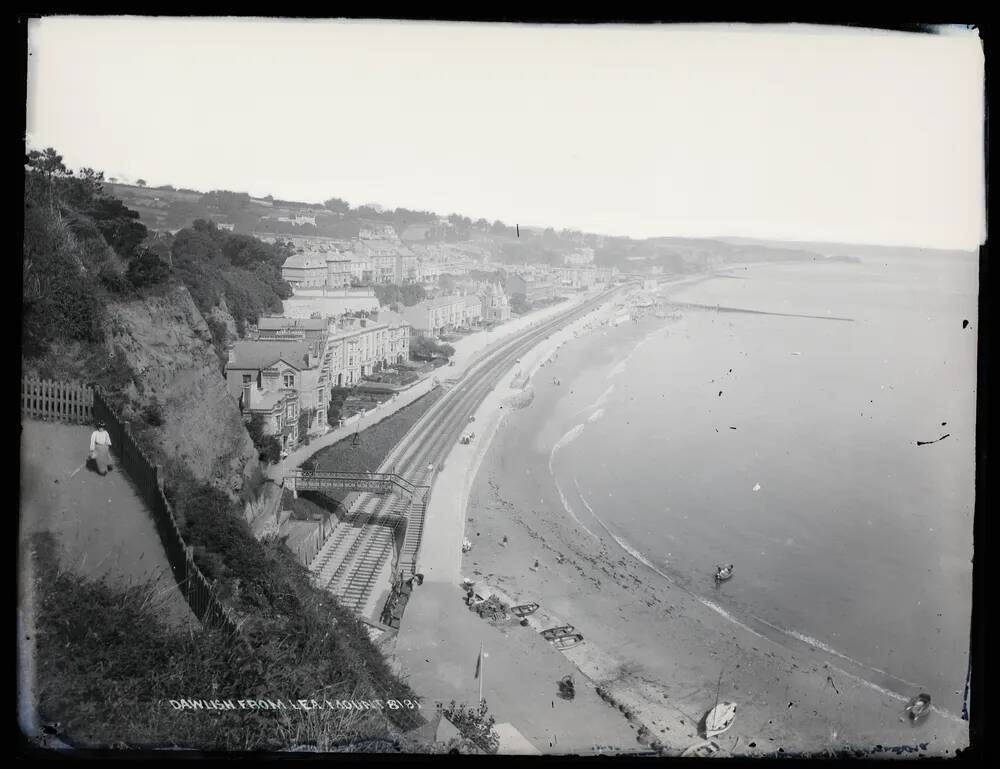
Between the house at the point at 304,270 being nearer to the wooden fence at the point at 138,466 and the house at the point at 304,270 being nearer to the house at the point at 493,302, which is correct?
the house at the point at 493,302

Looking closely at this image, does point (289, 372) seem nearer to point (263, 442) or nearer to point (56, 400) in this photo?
point (263, 442)

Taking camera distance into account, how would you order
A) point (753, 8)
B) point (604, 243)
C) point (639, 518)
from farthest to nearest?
1. point (639, 518)
2. point (604, 243)
3. point (753, 8)

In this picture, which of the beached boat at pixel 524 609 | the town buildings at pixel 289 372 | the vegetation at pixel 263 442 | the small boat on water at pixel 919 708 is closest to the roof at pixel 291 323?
the town buildings at pixel 289 372

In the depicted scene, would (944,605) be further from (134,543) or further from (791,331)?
(134,543)

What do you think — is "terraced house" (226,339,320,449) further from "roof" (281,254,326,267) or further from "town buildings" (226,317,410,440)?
Answer: "roof" (281,254,326,267)

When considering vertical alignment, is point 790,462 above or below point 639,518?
above

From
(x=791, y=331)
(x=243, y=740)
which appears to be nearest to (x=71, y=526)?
(x=243, y=740)
